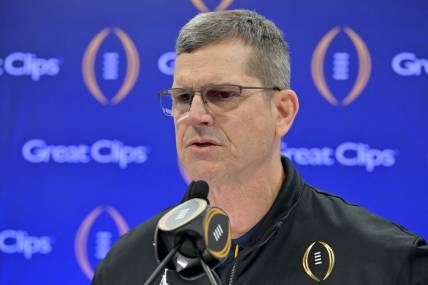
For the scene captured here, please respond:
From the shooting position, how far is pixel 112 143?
4.09 m

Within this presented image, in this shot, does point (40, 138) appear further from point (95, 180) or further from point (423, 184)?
point (423, 184)

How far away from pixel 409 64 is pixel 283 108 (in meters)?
1.67

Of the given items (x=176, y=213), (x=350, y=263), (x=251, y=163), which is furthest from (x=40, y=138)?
(x=176, y=213)

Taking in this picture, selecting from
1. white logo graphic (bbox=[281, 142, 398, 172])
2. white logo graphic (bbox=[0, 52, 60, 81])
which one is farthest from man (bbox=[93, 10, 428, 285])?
white logo graphic (bbox=[0, 52, 60, 81])

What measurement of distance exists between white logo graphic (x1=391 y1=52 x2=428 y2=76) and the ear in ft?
5.18

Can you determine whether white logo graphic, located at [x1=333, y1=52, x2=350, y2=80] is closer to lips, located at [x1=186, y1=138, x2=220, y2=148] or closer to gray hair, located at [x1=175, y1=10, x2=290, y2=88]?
gray hair, located at [x1=175, y1=10, x2=290, y2=88]

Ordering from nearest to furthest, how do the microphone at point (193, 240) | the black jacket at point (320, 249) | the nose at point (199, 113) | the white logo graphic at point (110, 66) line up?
the microphone at point (193, 240) < the black jacket at point (320, 249) < the nose at point (199, 113) < the white logo graphic at point (110, 66)

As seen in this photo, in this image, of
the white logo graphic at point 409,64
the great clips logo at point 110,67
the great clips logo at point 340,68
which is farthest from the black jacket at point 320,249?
the great clips logo at point 110,67

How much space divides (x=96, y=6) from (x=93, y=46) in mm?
239

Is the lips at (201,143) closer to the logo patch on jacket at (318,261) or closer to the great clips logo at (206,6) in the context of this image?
the logo patch on jacket at (318,261)

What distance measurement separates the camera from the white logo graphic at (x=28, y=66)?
4160mm

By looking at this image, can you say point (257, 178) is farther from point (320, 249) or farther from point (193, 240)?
point (193, 240)

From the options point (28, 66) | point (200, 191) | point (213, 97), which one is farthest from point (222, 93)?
point (28, 66)

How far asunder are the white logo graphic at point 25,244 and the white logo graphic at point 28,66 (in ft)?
3.01
